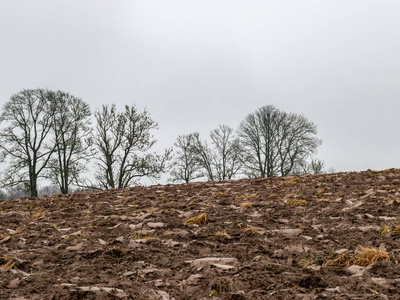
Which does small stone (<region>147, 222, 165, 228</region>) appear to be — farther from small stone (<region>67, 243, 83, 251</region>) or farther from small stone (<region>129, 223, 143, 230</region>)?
small stone (<region>67, 243, 83, 251</region>)

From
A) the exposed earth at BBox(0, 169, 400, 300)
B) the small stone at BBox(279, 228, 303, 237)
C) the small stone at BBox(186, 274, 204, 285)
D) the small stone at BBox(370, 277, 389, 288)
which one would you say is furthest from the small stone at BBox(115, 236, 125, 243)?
the small stone at BBox(370, 277, 389, 288)

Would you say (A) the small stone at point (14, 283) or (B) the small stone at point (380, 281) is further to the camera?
(A) the small stone at point (14, 283)

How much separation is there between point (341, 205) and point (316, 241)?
184 cm

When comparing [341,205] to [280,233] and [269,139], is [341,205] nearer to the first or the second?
[280,233]

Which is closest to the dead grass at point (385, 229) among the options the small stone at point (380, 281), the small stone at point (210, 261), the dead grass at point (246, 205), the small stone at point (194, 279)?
the small stone at point (380, 281)

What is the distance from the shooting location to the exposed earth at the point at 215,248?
2555 mm

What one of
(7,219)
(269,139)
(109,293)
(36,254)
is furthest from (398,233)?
(269,139)

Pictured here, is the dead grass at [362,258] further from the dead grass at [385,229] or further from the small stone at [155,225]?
the small stone at [155,225]

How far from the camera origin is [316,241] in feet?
12.1

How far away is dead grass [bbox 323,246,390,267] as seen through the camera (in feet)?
9.59

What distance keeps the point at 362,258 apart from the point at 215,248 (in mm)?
1452

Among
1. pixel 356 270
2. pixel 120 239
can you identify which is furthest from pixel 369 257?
pixel 120 239

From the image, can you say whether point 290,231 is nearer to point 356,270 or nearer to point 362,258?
point 362,258

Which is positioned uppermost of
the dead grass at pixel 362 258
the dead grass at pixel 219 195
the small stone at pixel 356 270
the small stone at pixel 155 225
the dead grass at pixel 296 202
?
the dead grass at pixel 219 195
